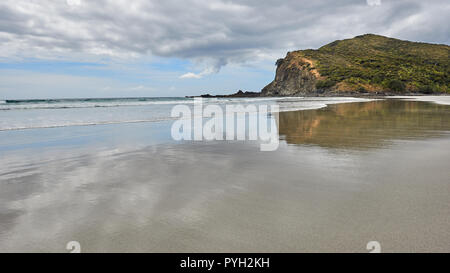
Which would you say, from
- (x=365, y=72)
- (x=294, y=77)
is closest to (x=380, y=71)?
(x=365, y=72)

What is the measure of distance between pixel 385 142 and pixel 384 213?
5.32 m

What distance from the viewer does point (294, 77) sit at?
114312mm

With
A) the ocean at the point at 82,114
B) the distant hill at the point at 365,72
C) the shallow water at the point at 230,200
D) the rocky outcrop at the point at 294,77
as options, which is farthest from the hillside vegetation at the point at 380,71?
the shallow water at the point at 230,200

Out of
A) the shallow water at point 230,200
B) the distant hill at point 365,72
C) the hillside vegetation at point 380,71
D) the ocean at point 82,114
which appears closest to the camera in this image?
the shallow water at point 230,200

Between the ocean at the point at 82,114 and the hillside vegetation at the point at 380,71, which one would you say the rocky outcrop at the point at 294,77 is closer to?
the hillside vegetation at the point at 380,71

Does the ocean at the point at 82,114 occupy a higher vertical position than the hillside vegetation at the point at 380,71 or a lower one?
lower

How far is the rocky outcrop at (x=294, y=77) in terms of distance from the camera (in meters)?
104

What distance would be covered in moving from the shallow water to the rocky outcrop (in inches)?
3836

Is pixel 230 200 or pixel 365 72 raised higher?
pixel 365 72

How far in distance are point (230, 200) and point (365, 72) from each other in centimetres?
10465

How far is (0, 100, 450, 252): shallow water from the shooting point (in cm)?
250

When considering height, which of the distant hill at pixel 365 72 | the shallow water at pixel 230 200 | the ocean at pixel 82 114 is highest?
the distant hill at pixel 365 72

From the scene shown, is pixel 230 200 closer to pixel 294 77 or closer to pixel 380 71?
pixel 380 71

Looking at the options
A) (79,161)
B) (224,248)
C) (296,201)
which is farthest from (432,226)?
(79,161)
